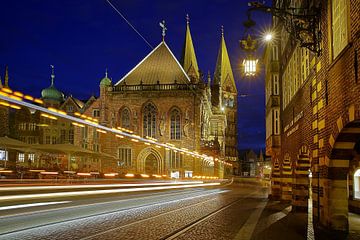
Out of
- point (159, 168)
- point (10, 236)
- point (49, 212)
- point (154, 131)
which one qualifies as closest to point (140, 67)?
point (154, 131)

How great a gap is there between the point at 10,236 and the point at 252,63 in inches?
322

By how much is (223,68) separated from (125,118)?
58792 mm

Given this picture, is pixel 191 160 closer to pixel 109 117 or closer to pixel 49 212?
pixel 109 117

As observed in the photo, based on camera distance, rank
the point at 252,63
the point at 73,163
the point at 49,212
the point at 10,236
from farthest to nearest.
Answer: the point at 73,163, the point at 49,212, the point at 252,63, the point at 10,236

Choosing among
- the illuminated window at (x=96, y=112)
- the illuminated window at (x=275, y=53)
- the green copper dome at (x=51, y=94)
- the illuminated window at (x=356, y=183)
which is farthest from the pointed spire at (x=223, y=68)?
the illuminated window at (x=356, y=183)

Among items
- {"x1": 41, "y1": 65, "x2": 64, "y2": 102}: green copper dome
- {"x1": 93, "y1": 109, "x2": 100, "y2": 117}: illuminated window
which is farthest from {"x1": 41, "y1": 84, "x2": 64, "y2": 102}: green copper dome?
{"x1": 93, "y1": 109, "x2": 100, "y2": 117}: illuminated window

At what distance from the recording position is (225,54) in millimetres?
107812

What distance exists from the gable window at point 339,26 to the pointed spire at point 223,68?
9501cm

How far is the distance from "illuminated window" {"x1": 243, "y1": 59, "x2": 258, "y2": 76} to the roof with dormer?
39.7m

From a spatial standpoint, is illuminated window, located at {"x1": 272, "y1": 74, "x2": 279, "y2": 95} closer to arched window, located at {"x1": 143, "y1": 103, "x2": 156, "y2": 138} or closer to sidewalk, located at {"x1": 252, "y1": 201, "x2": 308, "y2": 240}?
sidewalk, located at {"x1": 252, "y1": 201, "x2": 308, "y2": 240}

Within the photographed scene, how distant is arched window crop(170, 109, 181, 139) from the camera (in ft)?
168

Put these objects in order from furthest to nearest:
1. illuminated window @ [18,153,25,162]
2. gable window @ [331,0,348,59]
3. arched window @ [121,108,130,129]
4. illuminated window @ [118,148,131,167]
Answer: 1. arched window @ [121,108,130,129]
2. illuminated window @ [118,148,131,167]
3. illuminated window @ [18,153,25,162]
4. gable window @ [331,0,348,59]

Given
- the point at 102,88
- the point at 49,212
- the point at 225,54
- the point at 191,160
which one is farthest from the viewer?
the point at 225,54

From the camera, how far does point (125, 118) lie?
52500 mm
